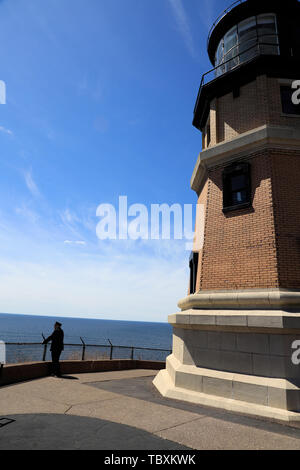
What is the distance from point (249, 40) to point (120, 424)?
14.7 meters

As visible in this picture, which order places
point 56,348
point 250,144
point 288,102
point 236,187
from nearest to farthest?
point 250,144, point 236,187, point 56,348, point 288,102

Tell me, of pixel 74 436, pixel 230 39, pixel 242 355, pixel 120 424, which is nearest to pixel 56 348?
pixel 120 424

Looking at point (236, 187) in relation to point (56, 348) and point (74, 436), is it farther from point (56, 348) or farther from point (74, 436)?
point (56, 348)

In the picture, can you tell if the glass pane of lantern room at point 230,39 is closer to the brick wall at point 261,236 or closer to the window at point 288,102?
the window at point 288,102

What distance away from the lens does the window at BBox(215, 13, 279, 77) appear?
11703mm

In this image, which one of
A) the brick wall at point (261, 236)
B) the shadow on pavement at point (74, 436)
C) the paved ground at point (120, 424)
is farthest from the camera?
the brick wall at point (261, 236)

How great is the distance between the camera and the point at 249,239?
359 inches

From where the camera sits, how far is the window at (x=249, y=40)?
38.4 ft

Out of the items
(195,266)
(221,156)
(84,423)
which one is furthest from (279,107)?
(84,423)

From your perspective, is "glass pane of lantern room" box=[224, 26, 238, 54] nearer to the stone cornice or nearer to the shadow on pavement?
the stone cornice

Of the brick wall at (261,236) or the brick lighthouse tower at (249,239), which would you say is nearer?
the brick lighthouse tower at (249,239)

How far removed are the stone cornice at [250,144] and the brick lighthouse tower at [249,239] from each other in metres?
0.04

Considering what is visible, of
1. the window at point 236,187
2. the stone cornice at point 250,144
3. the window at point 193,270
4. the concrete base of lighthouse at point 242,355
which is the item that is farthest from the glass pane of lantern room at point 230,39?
the concrete base of lighthouse at point 242,355

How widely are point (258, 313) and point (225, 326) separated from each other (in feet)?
3.30
